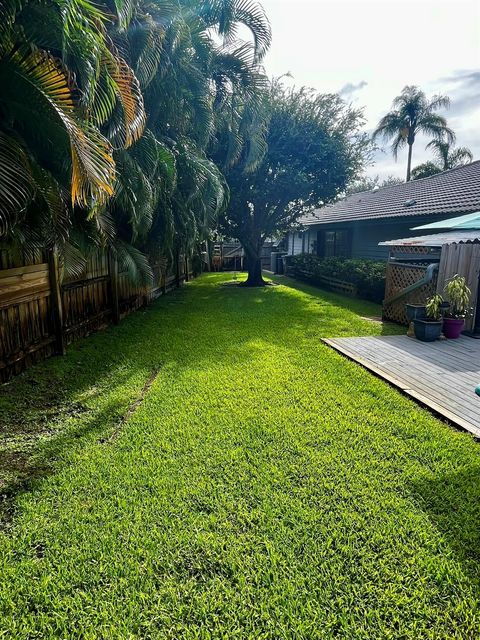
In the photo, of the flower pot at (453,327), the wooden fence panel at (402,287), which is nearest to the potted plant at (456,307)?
the flower pot at (453,327)

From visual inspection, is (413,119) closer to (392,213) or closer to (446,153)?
(446,153)

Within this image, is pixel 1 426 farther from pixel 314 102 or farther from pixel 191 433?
pixel 314 102

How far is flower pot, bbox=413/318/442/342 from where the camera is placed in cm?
685

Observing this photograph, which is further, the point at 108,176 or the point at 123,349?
the point at 123,349

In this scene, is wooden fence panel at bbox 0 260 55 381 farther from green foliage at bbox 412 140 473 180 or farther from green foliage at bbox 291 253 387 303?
green foliage at bbox 412 140 473 180

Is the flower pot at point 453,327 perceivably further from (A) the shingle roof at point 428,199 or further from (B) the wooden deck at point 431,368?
(A) the shingle roof at point 428,199

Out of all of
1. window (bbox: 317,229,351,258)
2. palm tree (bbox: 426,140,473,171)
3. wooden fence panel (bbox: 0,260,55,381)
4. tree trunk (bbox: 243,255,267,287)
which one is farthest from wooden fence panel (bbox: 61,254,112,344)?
palm tree (bbox: 426,140,473,171)

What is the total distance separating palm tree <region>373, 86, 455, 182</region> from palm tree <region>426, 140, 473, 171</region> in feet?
1.23

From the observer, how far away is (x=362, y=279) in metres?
12.2

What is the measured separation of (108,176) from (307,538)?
309 cm

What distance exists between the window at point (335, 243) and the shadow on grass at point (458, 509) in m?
15.6

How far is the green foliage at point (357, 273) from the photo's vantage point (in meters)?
11.6

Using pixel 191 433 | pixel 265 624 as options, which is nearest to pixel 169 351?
pixel 191 433

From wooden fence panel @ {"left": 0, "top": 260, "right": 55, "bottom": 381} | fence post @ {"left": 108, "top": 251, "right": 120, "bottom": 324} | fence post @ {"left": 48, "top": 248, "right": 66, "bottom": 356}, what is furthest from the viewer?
fence post @ {"left": 108, "top": 251, "right": 120, "bottom": 324}
